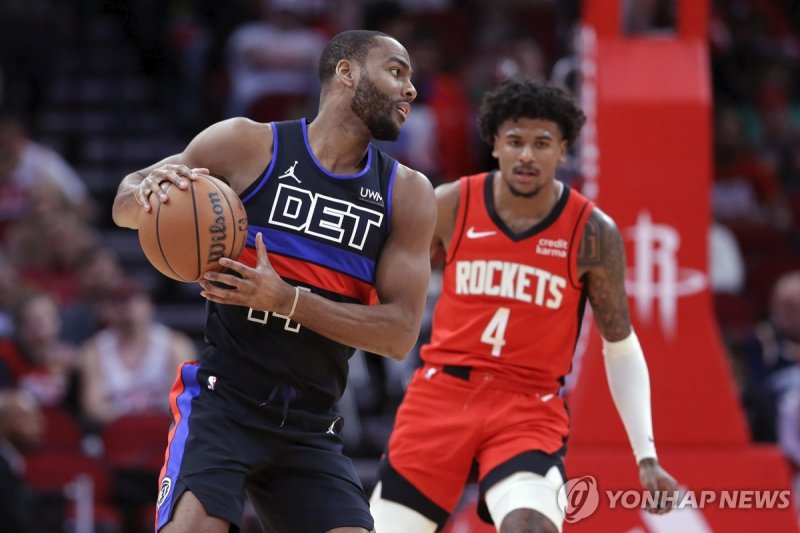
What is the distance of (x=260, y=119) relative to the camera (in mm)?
11273

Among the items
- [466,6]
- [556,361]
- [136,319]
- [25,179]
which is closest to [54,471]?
[136,319]

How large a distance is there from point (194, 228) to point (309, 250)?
48cm

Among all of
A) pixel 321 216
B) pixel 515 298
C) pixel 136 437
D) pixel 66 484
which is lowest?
pixel 66 484

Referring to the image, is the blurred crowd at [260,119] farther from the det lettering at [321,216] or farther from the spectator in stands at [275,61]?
the det lettering at [321,216]

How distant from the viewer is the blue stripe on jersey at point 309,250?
449 cm

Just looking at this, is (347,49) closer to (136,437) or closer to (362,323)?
(362,323)

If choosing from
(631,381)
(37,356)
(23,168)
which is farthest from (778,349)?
(23,168)

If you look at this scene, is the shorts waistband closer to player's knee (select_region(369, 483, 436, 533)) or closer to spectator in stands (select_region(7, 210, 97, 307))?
player's knee (select_region(369, 483, 436, 533))

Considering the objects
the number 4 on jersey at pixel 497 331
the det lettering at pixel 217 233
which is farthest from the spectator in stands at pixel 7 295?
the det lettering at pixel 217 233

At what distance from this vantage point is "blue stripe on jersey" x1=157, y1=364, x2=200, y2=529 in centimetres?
422

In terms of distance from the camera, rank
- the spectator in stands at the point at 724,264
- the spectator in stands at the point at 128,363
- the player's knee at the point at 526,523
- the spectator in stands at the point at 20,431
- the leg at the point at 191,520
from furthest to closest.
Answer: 1. the spectator in stands at the point at 724,264
2. the spectator in stands at the point at 128,363
3. the spectator in stands at the point at 20,431
4. the player's knee at the point at 526,523
5. the leg at the point at 191,520

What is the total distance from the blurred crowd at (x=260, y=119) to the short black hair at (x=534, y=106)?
1782 mm

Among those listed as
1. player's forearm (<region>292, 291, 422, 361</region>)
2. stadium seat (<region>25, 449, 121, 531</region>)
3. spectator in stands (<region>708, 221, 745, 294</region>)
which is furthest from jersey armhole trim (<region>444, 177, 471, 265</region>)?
spectator in stands (<region>708, 221, 745, 294</region>)

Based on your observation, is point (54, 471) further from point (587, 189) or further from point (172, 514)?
point (172, 514)
